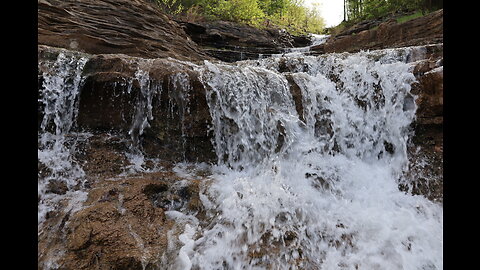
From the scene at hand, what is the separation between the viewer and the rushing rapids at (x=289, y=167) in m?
2.78

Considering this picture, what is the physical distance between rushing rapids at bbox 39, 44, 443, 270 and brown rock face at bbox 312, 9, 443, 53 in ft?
12.0

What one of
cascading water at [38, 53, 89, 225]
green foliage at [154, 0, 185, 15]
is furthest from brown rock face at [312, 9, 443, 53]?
cascading water at [38, 53, 89, 225]

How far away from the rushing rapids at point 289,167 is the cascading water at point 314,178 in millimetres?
15

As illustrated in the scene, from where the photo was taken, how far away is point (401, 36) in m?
7.90

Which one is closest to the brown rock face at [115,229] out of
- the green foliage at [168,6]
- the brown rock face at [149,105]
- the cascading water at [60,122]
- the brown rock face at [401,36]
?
the cascading water at [60,122]

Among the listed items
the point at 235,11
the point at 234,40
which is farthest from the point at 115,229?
the point at 235,11

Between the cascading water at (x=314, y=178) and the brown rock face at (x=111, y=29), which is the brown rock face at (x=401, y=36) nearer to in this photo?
the cascading water at (x=314, y=178)

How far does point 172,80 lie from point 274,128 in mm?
1805

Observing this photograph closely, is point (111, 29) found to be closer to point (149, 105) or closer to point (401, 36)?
point (149, 105)

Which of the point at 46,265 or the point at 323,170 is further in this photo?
the point at 323,170

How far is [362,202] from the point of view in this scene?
360 centimetres

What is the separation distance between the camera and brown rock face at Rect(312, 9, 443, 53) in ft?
23.9
